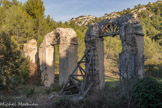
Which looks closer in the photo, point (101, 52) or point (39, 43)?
point (101, 52)

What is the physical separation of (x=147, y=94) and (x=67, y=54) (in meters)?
7.34

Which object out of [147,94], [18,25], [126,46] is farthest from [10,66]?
[18,25]

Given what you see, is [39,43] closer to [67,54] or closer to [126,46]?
[67,54]

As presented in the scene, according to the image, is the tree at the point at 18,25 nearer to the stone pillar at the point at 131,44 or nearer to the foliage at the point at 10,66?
the foliage at the point at 10,66

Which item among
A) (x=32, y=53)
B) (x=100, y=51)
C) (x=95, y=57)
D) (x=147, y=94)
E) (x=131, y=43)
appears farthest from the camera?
(x=32, y=53)

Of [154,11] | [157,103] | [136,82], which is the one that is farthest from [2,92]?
[154,11]

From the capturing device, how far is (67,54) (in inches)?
438

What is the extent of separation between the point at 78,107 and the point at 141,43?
4.13 meters

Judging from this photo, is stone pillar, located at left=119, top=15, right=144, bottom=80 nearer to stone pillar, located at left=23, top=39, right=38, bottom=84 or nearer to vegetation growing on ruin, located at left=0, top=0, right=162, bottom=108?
vegetation growing on ruin, located at left=0, top=0, right=162, bottom=108

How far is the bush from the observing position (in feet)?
14.1

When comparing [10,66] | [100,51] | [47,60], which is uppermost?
[100,51]

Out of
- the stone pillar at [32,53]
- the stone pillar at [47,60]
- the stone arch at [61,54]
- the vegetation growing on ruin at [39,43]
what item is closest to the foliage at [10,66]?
the vegetation growing on ruin at [39,43]

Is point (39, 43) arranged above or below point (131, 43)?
above

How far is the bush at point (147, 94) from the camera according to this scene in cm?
429
